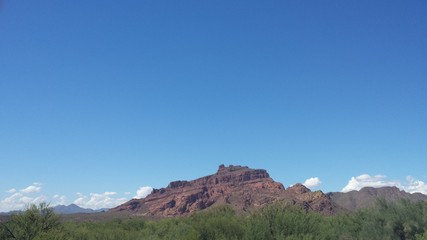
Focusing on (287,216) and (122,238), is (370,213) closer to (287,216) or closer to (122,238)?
(287,216)

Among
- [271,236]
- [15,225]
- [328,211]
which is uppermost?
[328,211]

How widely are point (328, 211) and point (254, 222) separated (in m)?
156

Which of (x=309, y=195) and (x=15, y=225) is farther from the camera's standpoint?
(x=309, y=195)

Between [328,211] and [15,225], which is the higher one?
[328,211]

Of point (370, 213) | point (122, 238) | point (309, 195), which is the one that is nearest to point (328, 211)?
point (309, 195)

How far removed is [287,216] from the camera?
1280 inches

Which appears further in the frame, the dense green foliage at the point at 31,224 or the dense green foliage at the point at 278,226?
the dense green foliage at the point at 31,224

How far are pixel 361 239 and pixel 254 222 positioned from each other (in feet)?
60.3

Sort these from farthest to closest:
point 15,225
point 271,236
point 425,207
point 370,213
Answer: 1. point 370,213
2. point 425,207
3. point 15,225
4. point 271,236

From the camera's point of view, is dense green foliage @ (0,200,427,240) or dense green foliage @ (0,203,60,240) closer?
dense green foliage @ (0,200,427,240)

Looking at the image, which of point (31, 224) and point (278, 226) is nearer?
point (278, 226)

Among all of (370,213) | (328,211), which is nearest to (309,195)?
(328,211)

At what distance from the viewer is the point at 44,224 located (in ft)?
125

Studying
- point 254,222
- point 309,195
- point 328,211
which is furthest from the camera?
point 309,195
